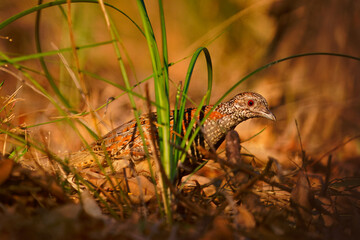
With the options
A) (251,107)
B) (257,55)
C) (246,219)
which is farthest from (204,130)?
(257,55)

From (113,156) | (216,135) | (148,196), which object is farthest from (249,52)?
(148,196)

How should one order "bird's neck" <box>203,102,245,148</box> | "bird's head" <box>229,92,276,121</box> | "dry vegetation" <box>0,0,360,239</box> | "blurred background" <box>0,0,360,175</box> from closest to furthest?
"bird's neck" <box>203,102,245,148</box>, "bird's head" <box>229,92,276,121</box>, "dry vegetation" <box>0,0,360,239</box>, "blurred background" <box>0,0,360,175</box>

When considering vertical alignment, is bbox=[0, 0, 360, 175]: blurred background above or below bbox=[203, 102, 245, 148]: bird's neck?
above

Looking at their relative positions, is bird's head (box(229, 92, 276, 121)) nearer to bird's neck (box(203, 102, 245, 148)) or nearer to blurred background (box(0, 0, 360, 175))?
bird's neck (box(203, 102, 245, 148))

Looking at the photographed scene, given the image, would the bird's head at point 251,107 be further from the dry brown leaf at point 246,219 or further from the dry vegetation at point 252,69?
the dry brown leaf at point 246,219

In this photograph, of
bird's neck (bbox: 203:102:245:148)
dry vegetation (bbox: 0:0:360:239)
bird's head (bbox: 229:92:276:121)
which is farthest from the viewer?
dry vegetation (bbox: 0:0:360:239)

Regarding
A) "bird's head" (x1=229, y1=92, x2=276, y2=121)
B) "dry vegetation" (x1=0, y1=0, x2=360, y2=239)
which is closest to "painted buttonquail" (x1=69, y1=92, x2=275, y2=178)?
"bird's head" (x1=229, y1=92, x2=276, y2=121)

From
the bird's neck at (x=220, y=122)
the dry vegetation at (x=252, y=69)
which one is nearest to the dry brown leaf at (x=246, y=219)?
the bird's neck at (x=220, y=122)

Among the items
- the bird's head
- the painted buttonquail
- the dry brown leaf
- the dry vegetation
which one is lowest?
the dry brown leaf

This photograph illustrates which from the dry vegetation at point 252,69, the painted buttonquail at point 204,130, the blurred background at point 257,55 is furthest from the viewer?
the blurred background at point 257,55

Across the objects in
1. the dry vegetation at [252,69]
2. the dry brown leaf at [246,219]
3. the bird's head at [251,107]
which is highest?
the dry vegetation at [252,69]
